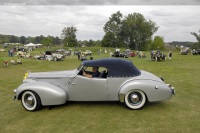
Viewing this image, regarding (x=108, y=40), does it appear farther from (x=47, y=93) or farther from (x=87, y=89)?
(x=47, y=93)

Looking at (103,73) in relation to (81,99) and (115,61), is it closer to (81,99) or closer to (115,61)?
(115,61)

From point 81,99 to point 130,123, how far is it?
212 centimetres

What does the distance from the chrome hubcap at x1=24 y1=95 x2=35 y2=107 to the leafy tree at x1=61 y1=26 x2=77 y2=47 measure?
82.6 metres

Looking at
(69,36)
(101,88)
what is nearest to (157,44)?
(69,36)

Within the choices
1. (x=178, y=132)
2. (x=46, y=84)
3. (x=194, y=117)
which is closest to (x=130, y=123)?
(x=178, y=132)

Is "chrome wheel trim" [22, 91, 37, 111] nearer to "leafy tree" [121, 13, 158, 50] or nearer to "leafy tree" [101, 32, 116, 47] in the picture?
"leafy tree" [101, 32, 116, 47]

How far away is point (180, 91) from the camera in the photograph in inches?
380

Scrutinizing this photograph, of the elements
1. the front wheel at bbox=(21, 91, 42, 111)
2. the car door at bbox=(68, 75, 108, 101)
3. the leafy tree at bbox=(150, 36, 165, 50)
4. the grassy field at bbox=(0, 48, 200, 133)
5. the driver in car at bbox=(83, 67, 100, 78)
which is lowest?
the grassy field at bbox=(0, 48, 200, 133)

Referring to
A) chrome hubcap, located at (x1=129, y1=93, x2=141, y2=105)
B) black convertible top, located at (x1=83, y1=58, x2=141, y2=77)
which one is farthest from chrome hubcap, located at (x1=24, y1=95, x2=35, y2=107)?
chrome hubcap, located at (x1=129, y1=93, x2=141, y2=105)

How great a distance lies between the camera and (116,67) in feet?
23.6

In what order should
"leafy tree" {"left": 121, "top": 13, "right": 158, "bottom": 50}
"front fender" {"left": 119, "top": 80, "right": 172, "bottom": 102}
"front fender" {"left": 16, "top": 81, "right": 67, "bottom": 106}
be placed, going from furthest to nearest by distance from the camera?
"leafy tree" {"left": 121, "top": 13, "right": 158, "bottom": 50}
"front fender" {"left": 16, "top": 81, "right": 67, "bottom": 106}
"front fender" {"left": 119, "top": 80, "right": 172, "bottom": 102}

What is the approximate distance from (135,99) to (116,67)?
129 cm

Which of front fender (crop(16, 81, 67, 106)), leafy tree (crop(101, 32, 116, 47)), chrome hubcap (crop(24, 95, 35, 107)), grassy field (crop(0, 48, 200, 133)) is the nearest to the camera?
grassy field (crop(0, 48, 200, 133))

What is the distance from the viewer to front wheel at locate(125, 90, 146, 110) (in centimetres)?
690
